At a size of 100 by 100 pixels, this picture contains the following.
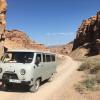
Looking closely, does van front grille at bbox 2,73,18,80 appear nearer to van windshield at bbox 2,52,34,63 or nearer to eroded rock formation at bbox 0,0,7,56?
van windshield at bbox 2,52,34,63

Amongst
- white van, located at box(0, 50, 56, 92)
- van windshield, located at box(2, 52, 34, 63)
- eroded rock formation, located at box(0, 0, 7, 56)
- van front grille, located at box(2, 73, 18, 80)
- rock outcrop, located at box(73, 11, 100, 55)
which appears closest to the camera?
white van, located at box(0, 50, 56, 92)

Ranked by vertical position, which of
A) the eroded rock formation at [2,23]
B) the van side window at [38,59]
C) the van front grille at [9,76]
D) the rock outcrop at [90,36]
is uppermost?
the rock outcrop at [90,36]

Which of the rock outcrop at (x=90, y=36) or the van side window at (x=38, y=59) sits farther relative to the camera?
the rock outcrop at (x=90, y=36)

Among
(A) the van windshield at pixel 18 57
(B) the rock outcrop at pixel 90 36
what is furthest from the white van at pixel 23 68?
(B) the rock outcrop at pixel 90 36

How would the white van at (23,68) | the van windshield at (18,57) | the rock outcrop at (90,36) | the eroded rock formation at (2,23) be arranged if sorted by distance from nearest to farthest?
the white van at (23,68)
the van windshield at (18,57)
the eroded rock formation at (2,23)
the rock outcrop at (90,36)

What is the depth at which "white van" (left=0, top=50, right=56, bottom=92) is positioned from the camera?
13219mm

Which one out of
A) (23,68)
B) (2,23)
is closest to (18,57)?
(23,68)

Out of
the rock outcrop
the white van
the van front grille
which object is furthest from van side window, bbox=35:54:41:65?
the rock outcrop

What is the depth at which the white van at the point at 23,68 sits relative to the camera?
13.2 m

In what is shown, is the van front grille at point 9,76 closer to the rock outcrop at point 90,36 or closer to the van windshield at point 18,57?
the van windshield at point 18,57

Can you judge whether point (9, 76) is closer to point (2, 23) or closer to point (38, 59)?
Result: point (38, 59)

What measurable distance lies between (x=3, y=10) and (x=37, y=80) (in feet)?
69.8

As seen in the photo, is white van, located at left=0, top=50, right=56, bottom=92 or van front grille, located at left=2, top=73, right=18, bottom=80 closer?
white van, located at left=0, top=50, right=56, bottom=92

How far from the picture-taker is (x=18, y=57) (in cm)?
1459
